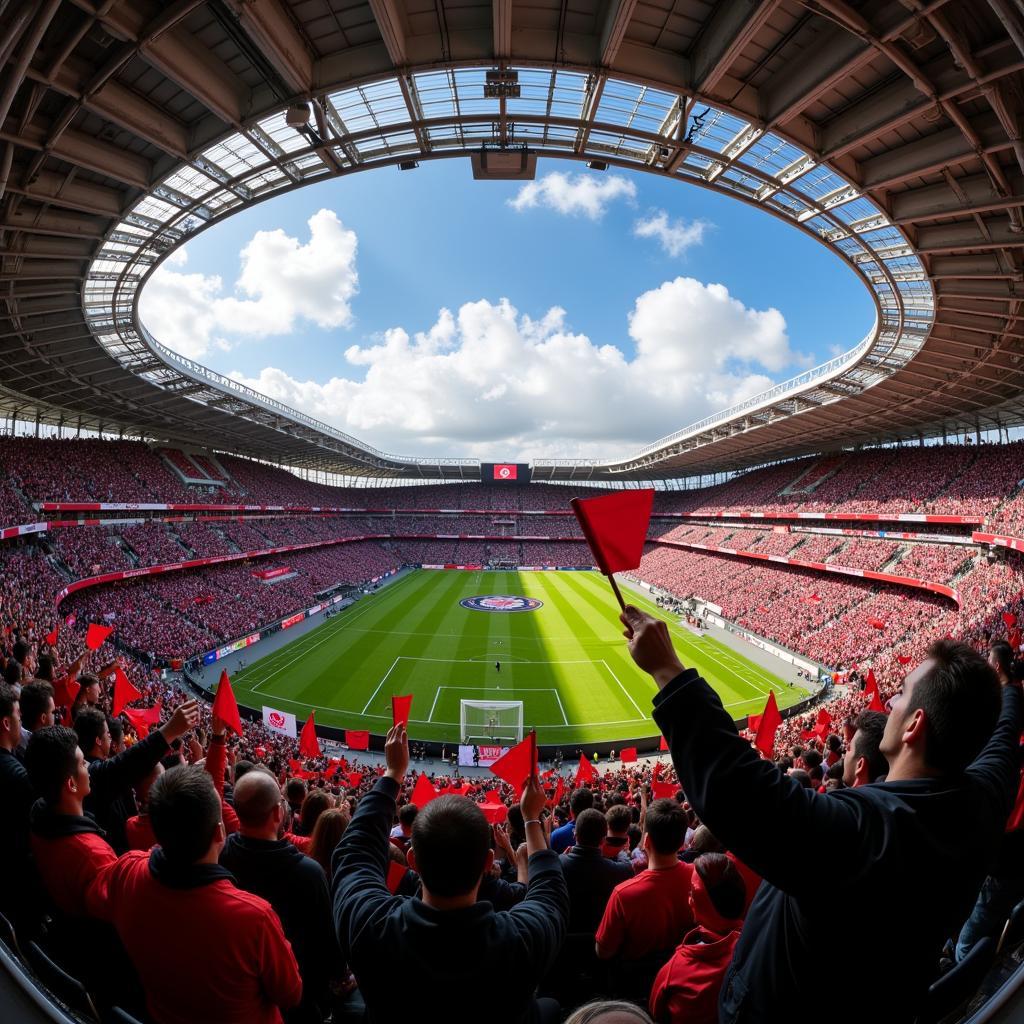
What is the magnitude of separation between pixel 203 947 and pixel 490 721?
2295cm

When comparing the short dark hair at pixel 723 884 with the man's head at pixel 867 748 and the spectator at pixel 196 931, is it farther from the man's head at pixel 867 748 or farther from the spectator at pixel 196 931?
the spectator at pixel 196 931

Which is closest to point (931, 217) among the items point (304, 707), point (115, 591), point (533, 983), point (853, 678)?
point (533, 983)

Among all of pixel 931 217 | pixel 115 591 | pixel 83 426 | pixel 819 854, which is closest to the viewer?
pixel 819 854

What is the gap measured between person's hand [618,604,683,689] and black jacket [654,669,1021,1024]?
0.05m

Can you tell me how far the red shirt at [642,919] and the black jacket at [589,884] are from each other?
0.50 meters

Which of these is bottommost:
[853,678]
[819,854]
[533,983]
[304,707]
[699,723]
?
[304,707]

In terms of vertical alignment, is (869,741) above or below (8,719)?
above

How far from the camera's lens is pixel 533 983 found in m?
1.72

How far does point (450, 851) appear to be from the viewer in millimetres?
1798

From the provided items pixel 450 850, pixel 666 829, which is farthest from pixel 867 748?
pixel 450 850

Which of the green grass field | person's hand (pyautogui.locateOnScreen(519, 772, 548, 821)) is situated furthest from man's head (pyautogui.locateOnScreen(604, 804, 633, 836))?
the green grass field

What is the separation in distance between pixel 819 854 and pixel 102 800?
4308 mm

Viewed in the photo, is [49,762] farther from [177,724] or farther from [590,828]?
[590,828]

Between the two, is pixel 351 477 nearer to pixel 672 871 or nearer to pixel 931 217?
pixel 931 217
